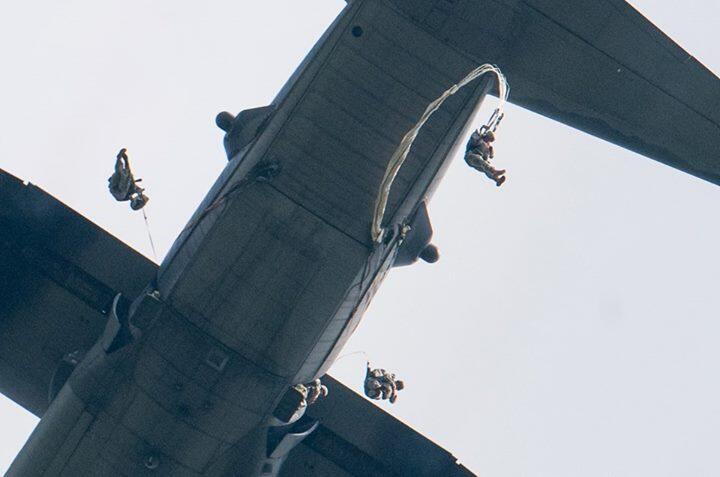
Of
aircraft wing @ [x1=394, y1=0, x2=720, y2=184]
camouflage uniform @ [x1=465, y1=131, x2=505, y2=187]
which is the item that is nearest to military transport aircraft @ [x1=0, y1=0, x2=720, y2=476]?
aircraft wing @ [x1=394, y1=0, x2=720, y2=184]

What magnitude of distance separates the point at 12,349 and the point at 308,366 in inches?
322

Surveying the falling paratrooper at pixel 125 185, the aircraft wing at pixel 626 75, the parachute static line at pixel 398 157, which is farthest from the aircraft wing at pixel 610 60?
the falling paratrooper at pixel 125 185

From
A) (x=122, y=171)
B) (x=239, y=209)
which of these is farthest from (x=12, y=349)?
(x=239, y=209)

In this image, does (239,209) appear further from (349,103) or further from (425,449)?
(425,449)

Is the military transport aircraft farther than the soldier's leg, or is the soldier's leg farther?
the soldier's leg

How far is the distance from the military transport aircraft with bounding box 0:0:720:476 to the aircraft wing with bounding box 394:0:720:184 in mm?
34

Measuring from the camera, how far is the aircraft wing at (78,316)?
2267 centimetres

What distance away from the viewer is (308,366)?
65.3 feet

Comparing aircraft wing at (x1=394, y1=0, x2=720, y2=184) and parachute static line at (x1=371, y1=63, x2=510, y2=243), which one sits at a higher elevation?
aircraft wing at (x1=394, y1=0, x2=720, y2=184)

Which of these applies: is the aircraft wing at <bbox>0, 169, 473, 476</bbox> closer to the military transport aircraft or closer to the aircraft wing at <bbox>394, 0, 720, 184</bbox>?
the military transport aircraft

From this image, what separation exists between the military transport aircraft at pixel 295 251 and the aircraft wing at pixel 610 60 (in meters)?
0.03

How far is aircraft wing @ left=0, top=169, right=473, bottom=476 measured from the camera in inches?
893

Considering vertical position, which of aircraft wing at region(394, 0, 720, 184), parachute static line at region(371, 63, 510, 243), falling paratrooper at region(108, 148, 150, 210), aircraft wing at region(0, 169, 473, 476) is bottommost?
aircraft wing at region(0, 169, 473, 476)

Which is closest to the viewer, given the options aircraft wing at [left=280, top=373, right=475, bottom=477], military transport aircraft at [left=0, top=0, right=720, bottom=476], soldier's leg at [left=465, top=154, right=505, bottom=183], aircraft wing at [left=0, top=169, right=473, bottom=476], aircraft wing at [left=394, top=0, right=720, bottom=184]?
military transport aircraft at [left=0, top=0, right=720, bottom=476]
